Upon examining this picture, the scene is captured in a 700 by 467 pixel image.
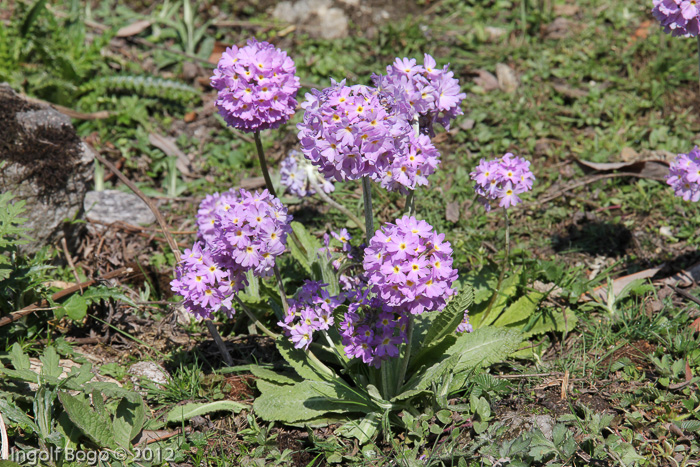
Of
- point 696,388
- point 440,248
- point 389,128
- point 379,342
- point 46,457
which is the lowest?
point 696,388

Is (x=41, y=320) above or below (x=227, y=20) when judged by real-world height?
below

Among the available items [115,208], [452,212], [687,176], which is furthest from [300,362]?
[687,176]

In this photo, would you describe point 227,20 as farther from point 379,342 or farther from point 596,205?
point 379,342

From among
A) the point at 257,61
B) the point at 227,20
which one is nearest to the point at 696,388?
the point at 257,61

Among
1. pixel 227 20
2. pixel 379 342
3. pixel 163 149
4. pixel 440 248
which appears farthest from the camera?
pixel 227 20

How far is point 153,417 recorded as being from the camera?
3250 millimetres

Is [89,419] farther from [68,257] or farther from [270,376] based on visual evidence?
[68,257]

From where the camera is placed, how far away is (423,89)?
2920mm

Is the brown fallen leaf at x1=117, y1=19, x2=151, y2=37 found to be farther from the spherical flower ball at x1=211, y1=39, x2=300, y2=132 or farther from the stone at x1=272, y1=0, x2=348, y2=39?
the spherical flower ball at x1=211, y1=39, x2=300, y2=132

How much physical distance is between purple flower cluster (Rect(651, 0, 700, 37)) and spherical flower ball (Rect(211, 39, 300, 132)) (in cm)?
204

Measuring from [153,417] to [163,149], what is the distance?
8.97ft

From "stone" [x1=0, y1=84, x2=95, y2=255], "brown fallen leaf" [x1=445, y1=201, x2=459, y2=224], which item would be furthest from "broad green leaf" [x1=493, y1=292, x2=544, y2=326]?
"stone" [x1=0, y1=84, x2=95, y2=255]

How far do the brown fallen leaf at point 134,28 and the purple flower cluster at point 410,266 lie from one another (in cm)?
497

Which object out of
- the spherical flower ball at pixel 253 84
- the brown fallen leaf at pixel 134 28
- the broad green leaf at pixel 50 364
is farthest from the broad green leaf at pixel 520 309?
the brown fallen leaf at pixel 134 28
